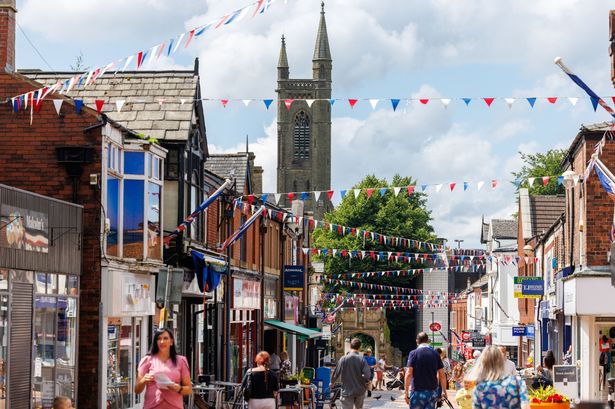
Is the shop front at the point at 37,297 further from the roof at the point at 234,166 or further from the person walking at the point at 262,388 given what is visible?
the roof at the point at 234,166

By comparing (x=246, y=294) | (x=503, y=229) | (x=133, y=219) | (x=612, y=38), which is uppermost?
(x=612, y=38)

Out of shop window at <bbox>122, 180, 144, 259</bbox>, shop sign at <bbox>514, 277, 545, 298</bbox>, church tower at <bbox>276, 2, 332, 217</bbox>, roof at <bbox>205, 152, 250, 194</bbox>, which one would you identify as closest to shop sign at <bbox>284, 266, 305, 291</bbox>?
roof at <bbox>205, 152, 250, 194</bbox>

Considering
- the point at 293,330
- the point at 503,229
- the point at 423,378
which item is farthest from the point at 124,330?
the point at 503,229

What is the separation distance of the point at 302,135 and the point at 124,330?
132917 millimetres

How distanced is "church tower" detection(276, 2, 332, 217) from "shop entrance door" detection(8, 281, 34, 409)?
133817 millimetres

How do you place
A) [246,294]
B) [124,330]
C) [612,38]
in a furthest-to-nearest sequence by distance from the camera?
[246,294] → [612,38] → [124,330]

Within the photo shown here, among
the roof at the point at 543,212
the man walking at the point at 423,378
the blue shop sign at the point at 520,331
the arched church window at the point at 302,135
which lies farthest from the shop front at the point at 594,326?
the arched church window at the point at 302,135

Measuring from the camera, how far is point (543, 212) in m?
55.5

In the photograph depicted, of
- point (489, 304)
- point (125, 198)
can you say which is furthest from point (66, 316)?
point (489, 304)

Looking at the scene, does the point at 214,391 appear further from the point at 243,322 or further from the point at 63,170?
the point at 243,322

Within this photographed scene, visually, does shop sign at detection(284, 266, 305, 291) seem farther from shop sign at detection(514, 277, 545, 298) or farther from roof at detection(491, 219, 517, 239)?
roof at detection(491, 219, 517, 239)

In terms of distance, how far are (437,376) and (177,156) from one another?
11955mm

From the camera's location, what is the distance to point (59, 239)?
21.3 metres

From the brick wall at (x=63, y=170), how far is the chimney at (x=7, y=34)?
0.41 m
